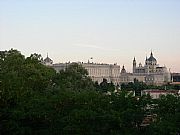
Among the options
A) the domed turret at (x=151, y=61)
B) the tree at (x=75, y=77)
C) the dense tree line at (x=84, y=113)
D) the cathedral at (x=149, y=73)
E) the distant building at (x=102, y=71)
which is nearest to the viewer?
the dense tree line at (x=84, y=113)

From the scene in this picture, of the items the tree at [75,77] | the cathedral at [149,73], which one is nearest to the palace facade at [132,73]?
the cathedral at [149,73]

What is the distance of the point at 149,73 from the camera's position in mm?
167000

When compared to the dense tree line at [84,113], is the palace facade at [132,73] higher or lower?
higher

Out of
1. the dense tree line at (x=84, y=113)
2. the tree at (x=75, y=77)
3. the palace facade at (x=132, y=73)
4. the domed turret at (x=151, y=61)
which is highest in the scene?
the domed turret at (x=151, y=61)

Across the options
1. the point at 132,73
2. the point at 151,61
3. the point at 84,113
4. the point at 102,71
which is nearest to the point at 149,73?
the point at 151,61

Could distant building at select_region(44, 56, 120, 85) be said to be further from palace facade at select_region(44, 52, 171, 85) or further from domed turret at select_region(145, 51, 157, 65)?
domed turret at select_region(145, 51, 157, 65)

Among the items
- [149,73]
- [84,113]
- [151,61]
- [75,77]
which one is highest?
[151,61]

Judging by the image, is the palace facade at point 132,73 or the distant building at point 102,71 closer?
the distant building at point 102,71

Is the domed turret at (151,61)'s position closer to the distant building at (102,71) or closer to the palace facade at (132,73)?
the palace facade at (132,73)

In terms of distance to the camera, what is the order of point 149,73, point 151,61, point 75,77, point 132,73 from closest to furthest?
point 75,77, point 149,73, point 151,61, point 132,73

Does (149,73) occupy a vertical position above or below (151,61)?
below

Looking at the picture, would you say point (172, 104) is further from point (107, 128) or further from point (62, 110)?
point (62, 110)

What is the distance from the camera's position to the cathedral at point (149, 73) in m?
162

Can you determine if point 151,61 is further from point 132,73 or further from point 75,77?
point 75,77
